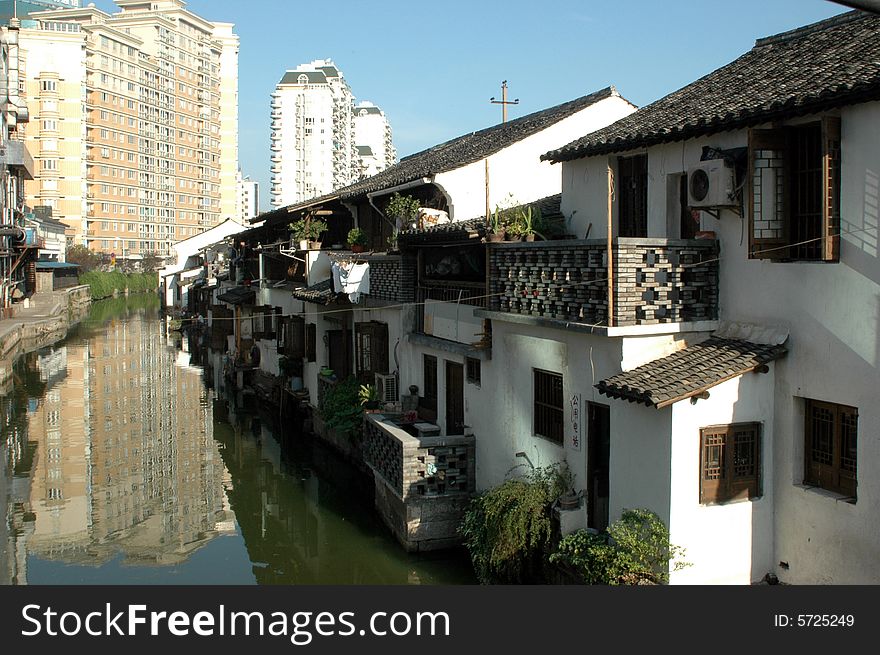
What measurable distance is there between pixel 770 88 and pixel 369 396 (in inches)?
437

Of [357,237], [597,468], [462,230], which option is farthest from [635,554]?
[357,237]

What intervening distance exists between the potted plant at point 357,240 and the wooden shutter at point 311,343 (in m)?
3.18

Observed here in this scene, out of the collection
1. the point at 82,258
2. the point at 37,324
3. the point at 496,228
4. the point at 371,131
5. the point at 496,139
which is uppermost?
the point at 371,131

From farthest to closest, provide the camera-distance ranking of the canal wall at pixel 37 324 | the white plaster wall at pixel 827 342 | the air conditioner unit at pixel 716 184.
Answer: the canal wall at pixel 37 324 < the air conditioner unit at pixel 716 184 < the white plaster wall at pixel 827 342

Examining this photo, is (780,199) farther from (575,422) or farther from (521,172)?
(521,172)

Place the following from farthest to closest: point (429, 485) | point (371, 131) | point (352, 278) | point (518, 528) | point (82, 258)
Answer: point (371, 131)
point (82, 258)
point (352, 278)
point (429, 485)
point (518, 528)

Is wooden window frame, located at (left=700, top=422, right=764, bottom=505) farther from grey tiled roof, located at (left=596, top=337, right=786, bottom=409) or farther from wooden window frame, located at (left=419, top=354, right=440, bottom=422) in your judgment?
wooden window frame, located at (left=419, top=354, right=440, bottom=422)

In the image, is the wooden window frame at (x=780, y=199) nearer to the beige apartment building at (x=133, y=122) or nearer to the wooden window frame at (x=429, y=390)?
the wooden window frame at (x=429, y=390)

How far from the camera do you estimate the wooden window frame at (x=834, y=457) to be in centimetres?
941

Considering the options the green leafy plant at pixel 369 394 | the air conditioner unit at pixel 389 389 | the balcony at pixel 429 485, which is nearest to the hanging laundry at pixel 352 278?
the green leafy plant at pixel 369 394

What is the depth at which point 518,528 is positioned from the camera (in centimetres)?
1201

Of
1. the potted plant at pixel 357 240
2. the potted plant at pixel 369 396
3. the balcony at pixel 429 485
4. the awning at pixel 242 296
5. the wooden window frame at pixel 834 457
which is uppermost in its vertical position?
the potted plant at pixel 357 240

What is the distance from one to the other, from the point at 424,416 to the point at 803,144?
31.3 feet

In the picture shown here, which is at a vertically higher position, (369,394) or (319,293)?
(319,293)
